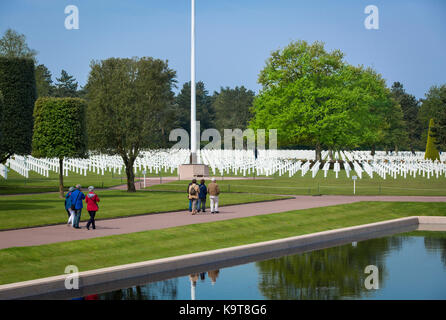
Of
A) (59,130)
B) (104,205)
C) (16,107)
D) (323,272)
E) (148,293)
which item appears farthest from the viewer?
(16,107)

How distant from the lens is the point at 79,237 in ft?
62.5

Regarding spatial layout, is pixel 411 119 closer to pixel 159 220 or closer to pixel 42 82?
pixel 42 82

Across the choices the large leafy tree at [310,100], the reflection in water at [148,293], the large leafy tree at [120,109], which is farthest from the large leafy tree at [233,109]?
the reflection in water at [148,293]

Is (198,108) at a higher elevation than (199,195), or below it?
higher

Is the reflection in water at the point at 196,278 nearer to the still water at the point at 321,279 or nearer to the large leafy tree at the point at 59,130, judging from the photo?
the still water at the point at 321,279

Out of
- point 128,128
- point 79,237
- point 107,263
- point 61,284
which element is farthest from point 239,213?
point 128,128

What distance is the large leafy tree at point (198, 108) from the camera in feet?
396

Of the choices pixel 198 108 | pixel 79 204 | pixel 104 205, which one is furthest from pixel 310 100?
pixel 198 108

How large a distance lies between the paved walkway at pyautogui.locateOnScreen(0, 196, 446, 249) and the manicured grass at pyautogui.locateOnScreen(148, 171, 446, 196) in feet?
11.3

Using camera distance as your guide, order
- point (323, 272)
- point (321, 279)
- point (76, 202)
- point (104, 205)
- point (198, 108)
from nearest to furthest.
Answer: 1. point (321, 279)
2. point (323, 272)
3. point (76, 202)
4. point (104, 205)
5. point (198, 108)

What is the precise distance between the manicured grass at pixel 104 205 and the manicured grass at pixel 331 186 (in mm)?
3951

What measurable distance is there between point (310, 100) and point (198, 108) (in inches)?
2559

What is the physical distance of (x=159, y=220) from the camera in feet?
76.4

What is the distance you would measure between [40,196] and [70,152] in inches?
110
